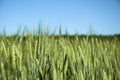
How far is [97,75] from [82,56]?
112 mm

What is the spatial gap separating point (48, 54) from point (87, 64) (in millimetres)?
191

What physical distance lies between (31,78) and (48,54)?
0.68 ft

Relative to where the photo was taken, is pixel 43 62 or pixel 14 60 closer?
pixel 14 60

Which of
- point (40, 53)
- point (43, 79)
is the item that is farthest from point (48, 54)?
point (43, 79)

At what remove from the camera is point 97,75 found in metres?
1.08

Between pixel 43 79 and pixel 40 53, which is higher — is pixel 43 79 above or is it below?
below

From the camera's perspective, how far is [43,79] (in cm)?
98

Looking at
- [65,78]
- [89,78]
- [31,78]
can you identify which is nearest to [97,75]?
[89,78]

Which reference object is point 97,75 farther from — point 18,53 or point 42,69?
point 18,53

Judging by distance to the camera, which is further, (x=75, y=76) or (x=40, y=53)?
(x=40, y=53)

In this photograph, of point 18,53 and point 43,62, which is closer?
point 18,53

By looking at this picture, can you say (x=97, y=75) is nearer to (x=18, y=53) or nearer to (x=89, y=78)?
(x=89, y=78)

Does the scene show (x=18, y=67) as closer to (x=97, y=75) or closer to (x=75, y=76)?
(x=75, y=76)

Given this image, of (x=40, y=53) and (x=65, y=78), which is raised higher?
(x=40, y=53)
